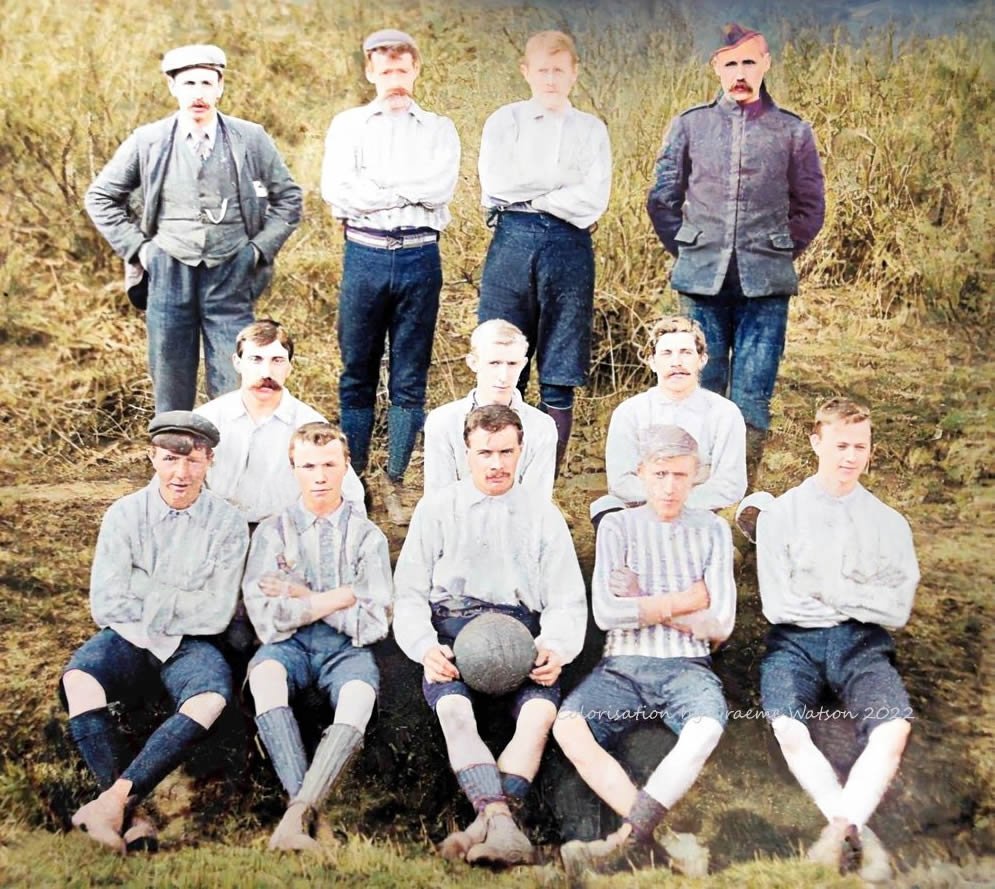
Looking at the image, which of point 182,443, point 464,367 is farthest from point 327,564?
point 464,367

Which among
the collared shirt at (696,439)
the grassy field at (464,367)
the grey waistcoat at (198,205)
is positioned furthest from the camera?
the collared shirt at (696,439)

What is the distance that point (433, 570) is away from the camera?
4836 mm

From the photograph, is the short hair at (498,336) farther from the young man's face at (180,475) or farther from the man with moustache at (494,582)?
the young man's face at (180,475)

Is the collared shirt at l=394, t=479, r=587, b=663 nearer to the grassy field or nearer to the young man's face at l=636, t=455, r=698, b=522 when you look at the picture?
the grassy field

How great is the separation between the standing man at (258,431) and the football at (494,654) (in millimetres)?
626

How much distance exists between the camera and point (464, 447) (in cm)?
492

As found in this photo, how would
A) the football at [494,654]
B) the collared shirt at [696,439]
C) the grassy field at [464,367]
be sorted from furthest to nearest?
the collared shirt at [696,439], the grassy field at [464,367], the football at [494,654]

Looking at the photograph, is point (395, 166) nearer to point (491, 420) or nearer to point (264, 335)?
point (264, 335)

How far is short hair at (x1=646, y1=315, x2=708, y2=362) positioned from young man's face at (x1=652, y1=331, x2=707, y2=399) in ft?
0.05

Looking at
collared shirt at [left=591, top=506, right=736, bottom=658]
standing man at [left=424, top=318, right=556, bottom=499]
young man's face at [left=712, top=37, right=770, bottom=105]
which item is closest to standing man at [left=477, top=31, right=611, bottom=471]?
standing man at [left=424, top=318, right=556, bottom=499]

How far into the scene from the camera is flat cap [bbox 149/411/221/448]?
15.9ft

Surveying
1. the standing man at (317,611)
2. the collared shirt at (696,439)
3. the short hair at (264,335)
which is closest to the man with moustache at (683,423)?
the collared shirt at (696,439)

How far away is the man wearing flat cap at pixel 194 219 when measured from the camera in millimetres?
4875

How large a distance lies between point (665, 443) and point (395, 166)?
1398mm
